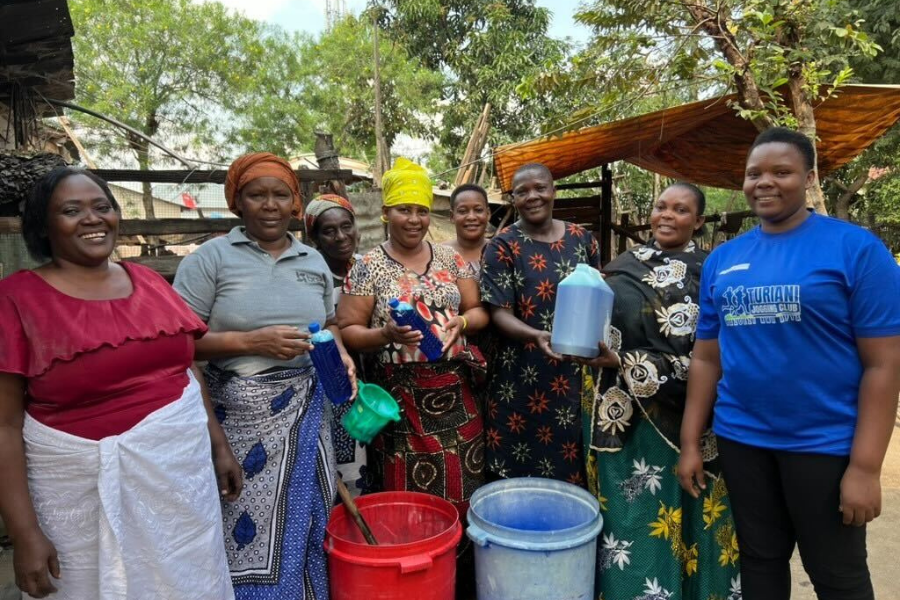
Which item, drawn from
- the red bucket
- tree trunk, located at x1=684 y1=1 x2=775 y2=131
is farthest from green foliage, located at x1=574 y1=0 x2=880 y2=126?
the red bucket

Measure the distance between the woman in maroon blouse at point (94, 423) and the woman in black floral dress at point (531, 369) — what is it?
1.33 m

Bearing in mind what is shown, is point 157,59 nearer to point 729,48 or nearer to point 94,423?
point 729,48

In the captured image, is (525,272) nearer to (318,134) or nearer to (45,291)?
(45,291)

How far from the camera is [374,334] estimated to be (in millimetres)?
2359

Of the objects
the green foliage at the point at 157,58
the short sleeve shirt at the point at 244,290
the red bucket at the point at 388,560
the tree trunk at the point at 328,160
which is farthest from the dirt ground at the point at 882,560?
the green foliage at the point at 157,58

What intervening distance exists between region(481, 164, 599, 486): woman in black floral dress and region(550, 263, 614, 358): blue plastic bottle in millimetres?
420

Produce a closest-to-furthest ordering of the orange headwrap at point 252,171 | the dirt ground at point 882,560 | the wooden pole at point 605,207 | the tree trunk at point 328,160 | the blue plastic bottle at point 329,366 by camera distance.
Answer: the blue plastic bottle at point 329,366
the orange headwrap at point 252,171
the dirt ground at point 882,560
the tree trunk at point 328,160
the wooden pole at point 605,207

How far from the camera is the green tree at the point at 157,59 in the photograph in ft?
49.6

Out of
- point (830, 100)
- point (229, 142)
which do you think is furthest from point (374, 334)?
point (229, 142)

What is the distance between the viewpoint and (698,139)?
253 inches

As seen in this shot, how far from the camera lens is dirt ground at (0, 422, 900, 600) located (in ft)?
9.12

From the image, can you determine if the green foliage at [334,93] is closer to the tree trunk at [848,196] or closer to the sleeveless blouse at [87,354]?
the tree trunk at [848,196]

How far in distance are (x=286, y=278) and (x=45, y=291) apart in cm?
76

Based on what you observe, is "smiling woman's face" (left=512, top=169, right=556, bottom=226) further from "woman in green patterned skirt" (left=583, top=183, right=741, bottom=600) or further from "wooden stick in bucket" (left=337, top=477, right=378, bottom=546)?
"wooden stick in bucket" (left=337, top=477, right=378, bottom=546)
